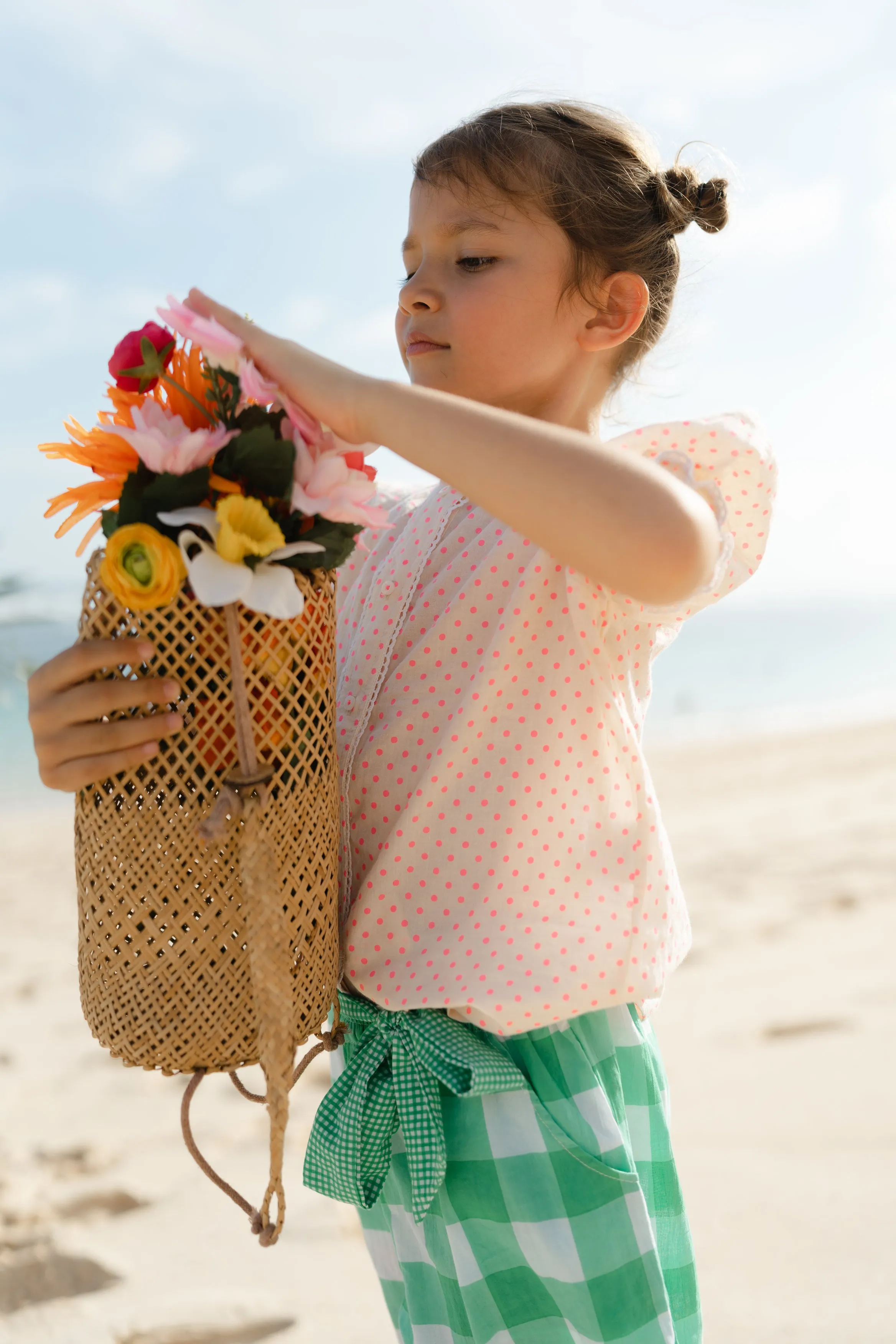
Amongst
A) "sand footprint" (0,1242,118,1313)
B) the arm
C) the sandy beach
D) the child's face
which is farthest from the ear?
"sand footprint" (0,1242,118,1313)

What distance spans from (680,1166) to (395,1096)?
1852mm

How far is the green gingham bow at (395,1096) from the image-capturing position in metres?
1.42

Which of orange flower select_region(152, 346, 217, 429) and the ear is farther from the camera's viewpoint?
the ear

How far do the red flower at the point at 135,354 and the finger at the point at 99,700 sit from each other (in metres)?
0.33

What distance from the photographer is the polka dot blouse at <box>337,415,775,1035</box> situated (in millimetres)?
1462

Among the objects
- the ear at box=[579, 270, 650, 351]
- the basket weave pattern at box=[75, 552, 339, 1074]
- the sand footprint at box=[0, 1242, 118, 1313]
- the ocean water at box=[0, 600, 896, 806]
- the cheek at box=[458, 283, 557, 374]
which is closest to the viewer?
A: the basket weave pattern at box=[75, 552, 339, 1074]

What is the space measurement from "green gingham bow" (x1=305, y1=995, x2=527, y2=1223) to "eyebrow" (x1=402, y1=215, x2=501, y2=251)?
44.0 inches

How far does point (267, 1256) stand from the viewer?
107 inches

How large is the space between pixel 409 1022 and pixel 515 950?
18cm

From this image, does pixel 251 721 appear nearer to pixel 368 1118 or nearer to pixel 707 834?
pixel 368 1118

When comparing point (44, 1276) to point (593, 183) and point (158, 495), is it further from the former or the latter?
point (593, 183)

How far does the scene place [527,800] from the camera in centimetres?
149

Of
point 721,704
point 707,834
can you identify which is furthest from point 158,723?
point 721,704

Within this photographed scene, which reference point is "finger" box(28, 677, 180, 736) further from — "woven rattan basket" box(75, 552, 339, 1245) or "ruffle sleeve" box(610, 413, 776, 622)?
"ruffle sleeve" box(610, 413, 776, 622)
